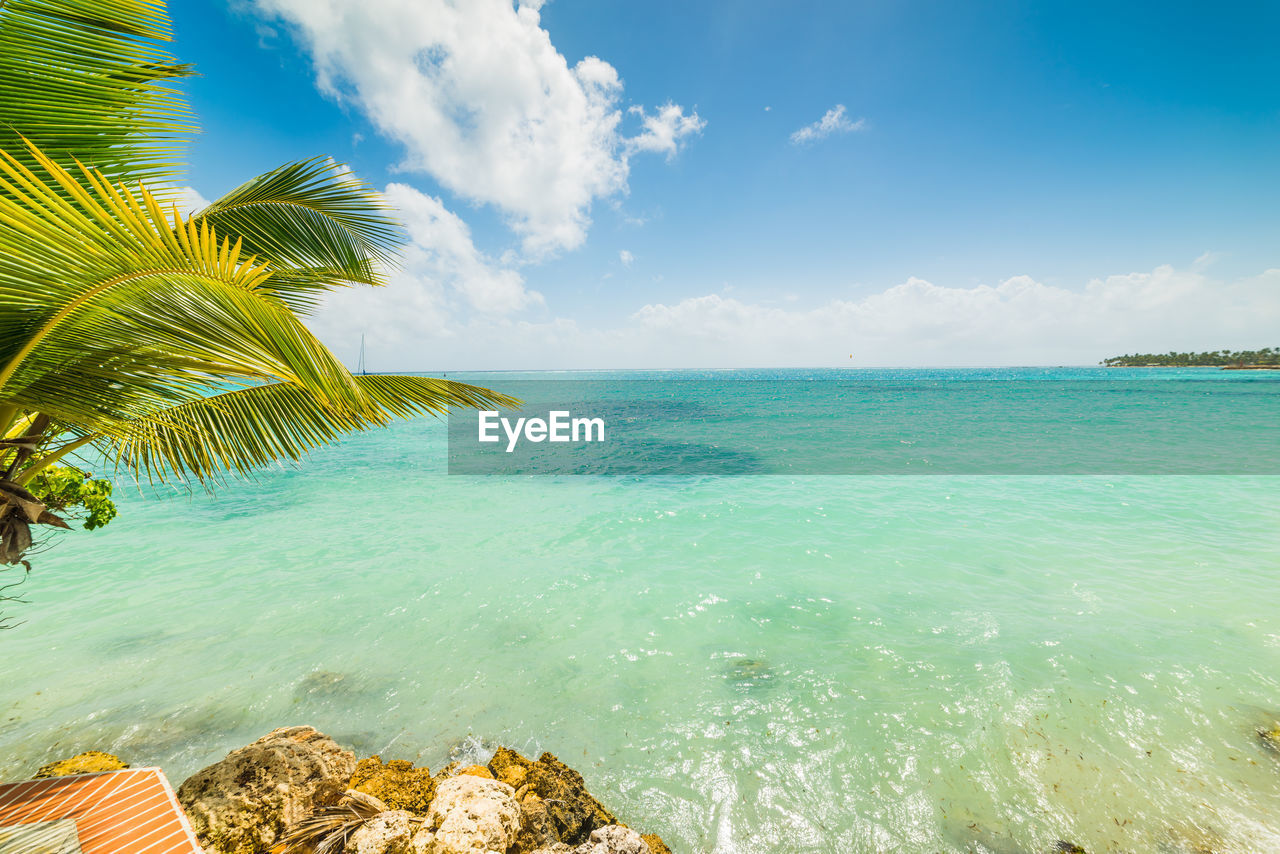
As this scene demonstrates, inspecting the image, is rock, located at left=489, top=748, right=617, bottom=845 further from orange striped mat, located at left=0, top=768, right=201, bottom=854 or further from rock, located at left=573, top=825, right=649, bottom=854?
orange striped mat, located at left=0, top=768, right=201, bottom=854

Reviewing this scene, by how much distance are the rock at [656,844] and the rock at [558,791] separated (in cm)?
35

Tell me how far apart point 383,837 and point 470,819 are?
545 mm

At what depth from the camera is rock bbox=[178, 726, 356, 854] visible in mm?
3367

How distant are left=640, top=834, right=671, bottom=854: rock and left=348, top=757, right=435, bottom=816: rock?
175 centimetres

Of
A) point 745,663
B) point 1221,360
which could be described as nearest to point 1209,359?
point 1221,360

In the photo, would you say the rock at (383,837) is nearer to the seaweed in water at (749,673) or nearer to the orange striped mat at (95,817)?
the orange striped mat at (95,817)

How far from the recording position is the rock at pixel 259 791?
3367 mm

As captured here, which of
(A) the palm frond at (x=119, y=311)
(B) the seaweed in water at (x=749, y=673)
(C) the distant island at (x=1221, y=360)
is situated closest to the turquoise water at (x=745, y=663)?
(B) the seaweed in water at (x=749, y=673)

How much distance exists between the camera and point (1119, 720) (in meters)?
4.96

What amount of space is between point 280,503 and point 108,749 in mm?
11625

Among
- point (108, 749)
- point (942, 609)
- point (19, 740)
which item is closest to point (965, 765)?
point (942, 609)

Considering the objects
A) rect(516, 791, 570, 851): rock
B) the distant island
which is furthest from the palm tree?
the distant island

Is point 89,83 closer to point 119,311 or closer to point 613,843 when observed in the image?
point 119,311

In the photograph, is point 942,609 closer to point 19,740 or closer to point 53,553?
point 19,740
